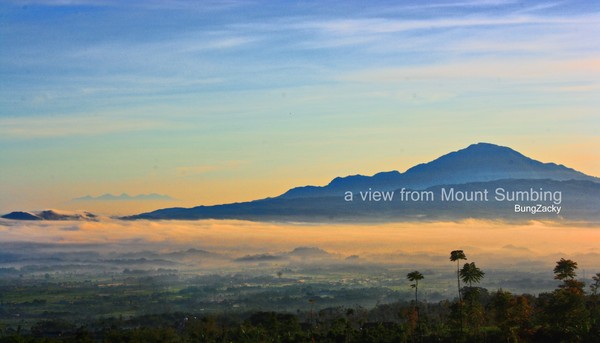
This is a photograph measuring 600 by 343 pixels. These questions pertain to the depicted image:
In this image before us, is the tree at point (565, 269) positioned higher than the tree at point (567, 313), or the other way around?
the tree at point (565, 269)

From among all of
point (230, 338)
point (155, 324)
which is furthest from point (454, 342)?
point (155, 324)

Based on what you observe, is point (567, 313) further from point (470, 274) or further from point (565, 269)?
point (470, 274)

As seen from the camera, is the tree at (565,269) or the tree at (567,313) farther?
the tree at (565,269)

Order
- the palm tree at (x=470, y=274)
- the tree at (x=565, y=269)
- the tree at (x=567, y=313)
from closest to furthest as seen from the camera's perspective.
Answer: the palm tree at (x=470, y=274)
the tree at (x=567, y=313)
the tree at (x=565, y=269)

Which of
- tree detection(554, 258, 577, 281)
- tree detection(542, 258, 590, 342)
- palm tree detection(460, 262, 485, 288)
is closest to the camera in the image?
palm tree detection(460, 262, 485, 288)

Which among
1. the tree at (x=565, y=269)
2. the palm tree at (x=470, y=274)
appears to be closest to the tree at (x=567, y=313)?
the tree at (x=565, y=269)

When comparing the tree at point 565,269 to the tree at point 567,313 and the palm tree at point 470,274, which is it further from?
the palm tree at point 470,274

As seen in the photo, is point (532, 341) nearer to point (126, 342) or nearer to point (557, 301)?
point (557, 301)

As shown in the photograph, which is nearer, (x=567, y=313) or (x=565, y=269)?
(x=567, y=313)

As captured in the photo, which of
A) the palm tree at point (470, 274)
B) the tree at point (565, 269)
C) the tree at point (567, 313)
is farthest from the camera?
the tree at point (565, 269)

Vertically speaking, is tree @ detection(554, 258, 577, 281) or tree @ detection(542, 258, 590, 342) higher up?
tree @ detection(554, 258, 577, 281)

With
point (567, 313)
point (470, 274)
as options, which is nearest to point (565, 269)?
point (567, 313)

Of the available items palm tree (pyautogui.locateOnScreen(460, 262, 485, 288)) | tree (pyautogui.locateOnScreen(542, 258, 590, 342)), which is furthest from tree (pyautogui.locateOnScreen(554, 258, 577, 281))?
palm tree (pyautogui.locateOnScreen(460, 262, 485, 288))

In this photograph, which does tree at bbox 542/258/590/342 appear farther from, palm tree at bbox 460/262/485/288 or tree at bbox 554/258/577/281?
palm tree at bbox 460/262/485/288
